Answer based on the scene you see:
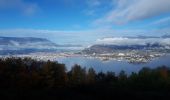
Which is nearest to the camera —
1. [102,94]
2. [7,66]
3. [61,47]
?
[102,94]

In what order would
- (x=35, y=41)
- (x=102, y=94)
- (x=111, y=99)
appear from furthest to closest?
(x=35, y=41), (x=102, y=94), (x=111, y=99)

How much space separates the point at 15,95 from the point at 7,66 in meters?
24.3

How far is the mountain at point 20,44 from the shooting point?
115312 millimetres

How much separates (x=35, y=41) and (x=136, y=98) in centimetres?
12504

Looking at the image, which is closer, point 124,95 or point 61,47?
point 124,95

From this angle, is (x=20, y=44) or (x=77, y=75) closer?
(x=77, y=75)

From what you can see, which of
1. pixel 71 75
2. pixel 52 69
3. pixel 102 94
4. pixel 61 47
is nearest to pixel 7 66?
pixel 52 69

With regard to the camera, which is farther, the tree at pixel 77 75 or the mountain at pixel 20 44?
the mountain at pixel 20 44

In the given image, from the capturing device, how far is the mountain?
115m

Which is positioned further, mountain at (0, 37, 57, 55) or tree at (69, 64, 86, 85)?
mountain at (0, 37, 57, 55)

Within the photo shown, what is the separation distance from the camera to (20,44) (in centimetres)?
12669

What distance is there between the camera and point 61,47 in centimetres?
17362

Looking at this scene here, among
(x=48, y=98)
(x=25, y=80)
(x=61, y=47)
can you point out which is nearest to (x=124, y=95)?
(x=48, y=98)

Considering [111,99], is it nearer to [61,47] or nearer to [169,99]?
[169,99]
